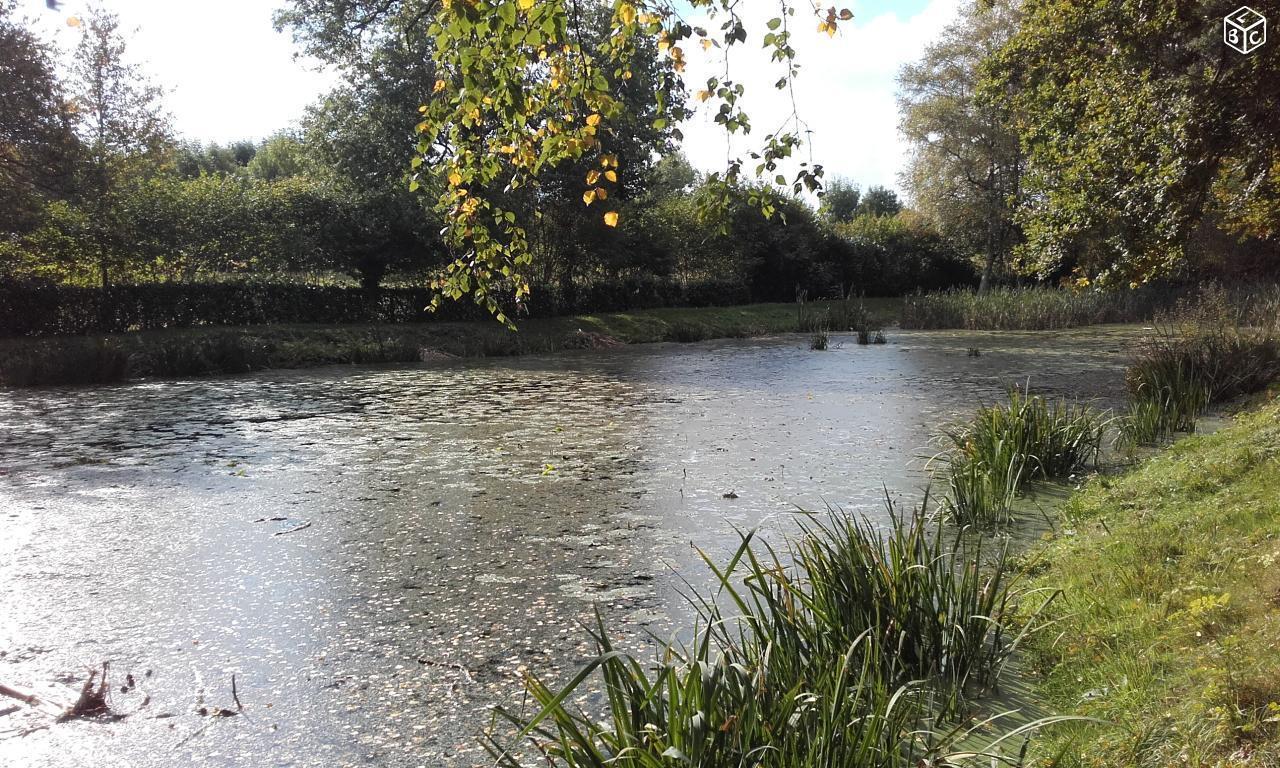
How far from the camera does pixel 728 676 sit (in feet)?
6.48

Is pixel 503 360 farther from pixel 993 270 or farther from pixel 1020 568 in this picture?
pixel 993 270

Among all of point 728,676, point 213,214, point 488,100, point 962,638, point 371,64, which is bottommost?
point 962,638

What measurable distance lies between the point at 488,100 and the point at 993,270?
3016 cm

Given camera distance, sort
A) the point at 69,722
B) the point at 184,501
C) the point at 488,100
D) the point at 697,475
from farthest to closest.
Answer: the point at 697,475, the point at 184,501, the point at 69,722, the point at 488,100

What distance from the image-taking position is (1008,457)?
5.04 meters

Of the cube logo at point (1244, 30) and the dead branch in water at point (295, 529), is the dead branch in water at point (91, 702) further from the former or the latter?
the cube logo at point (1244, 30)

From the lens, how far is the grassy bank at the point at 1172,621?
6.74 ft

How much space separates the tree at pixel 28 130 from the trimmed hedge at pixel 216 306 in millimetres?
1399

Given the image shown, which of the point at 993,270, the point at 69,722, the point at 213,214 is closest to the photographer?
the point at 69,722

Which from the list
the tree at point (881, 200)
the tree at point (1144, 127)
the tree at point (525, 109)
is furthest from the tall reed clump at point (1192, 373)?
the tree at point (881, 200)

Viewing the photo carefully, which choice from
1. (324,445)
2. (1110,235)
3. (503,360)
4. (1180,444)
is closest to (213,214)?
A: (503,360)

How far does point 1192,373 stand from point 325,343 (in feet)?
44.4

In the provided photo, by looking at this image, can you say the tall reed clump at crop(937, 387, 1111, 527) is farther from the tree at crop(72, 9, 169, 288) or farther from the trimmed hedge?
the tree at crop(72, 9, 169, 288)

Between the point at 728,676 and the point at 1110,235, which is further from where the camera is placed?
the point at 1110,235
